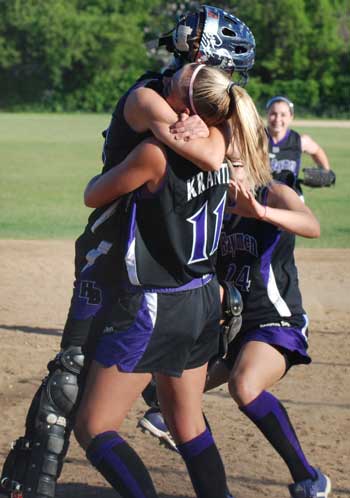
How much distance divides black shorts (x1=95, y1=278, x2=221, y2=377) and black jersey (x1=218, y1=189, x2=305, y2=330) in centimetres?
102

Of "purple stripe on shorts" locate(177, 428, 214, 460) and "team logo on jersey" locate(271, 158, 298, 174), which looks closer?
"purple stripe on shorts" locate(177, 428, 214, 460)

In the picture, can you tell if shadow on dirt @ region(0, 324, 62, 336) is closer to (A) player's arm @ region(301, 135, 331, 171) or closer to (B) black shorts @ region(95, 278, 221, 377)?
(A) player's arm @ region(301, 135, 331, 171)

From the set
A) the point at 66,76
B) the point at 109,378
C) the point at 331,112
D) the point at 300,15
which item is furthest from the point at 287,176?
the point at 300,15

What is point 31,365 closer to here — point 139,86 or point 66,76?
point 139,86

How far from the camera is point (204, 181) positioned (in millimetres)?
3602

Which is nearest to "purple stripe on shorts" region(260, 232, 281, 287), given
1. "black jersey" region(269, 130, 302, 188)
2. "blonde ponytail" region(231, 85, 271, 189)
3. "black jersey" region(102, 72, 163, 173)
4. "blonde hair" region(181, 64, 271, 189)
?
"blonde ponytail" region(231, 85, 271, 189)

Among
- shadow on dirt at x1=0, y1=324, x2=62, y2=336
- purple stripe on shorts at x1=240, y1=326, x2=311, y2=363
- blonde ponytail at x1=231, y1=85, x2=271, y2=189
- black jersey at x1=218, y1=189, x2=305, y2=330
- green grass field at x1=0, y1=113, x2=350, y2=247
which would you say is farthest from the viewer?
green grass field at x1=0, y1=113, x2=350, y2=247

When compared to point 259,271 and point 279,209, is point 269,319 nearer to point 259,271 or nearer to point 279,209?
point 259,271

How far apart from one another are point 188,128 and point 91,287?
2.60ft

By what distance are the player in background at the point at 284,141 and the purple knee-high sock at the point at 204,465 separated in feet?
18.4

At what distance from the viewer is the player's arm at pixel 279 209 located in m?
4.00

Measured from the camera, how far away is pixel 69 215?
596 inches

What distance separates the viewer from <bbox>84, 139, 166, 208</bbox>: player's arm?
3461mm

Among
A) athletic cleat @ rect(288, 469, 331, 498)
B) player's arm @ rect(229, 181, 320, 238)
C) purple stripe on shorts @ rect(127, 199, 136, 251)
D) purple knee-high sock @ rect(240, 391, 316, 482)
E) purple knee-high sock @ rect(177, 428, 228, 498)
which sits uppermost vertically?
purple stripe on shorts @ rect(127, 199, 136, 251)
